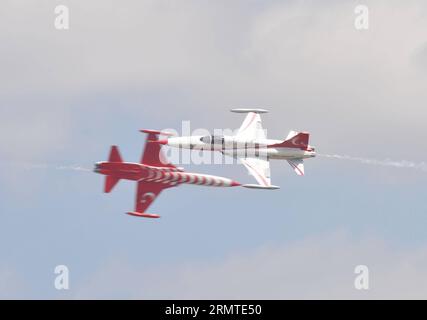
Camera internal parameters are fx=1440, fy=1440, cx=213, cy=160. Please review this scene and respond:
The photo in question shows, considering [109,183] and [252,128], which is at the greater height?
[252,128]

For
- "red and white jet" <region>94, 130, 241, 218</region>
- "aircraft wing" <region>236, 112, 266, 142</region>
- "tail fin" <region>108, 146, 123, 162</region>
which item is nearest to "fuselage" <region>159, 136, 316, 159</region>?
"aircraft wing" <region>236, 112, 266, 142</region>

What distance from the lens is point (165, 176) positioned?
372ft

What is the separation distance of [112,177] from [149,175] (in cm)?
330

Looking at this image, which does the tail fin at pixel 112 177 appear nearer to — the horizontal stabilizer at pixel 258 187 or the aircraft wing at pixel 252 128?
the horizontal stabilizer at pixel 258 187

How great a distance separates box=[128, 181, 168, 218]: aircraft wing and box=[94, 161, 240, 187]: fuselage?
1.32 metres

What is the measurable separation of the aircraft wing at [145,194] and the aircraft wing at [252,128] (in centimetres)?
1329

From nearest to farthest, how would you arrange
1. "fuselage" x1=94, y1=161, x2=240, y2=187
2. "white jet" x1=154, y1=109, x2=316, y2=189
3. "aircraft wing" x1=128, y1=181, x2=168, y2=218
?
"fuselage" x1=94, y1=161, x2=240, y2=187
"aircraft wing" x1=128, y1=181, x2=168, y2=218
"white jet" x1=154, y1=109, x2=316, y2=189

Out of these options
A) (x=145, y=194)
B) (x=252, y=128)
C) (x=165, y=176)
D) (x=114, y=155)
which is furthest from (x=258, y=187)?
Result: (x=114, y=155)

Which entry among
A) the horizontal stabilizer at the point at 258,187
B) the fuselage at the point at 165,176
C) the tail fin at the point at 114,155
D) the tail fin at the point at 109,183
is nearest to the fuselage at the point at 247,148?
the horizontal stabilizer at the point at 258,187

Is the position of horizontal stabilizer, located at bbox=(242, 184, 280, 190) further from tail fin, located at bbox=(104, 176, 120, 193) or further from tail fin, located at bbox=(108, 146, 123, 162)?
tail fin, located at bbox=(104, 176, 120, 193)

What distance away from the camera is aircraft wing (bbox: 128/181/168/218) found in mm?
115375

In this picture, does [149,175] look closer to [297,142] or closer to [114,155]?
[114,155]

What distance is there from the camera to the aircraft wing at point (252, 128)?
127 metres
